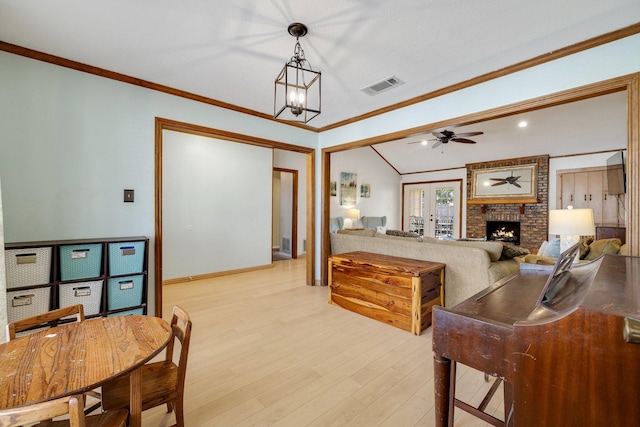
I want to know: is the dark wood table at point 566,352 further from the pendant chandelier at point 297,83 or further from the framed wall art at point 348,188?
the framed wall art at point 348,188

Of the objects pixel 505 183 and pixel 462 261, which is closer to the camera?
pixel 462 261

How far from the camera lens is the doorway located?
6.65 m

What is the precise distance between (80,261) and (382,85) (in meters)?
3.30

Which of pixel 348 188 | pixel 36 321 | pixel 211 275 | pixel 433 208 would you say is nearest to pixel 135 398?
pixel 36 321

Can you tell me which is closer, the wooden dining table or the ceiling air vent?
the wooden dining table

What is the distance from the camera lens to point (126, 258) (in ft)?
8.32

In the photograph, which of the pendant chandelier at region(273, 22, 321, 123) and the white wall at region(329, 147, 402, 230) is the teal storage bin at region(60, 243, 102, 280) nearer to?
the pendant chandelier at region(273, 22, 321, 123)

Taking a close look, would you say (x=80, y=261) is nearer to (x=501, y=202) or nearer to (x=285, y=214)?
(x=285, y=214)

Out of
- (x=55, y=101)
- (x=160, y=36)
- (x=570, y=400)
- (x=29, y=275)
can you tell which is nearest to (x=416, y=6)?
(x=160, y=36)

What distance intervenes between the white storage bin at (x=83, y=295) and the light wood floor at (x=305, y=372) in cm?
89

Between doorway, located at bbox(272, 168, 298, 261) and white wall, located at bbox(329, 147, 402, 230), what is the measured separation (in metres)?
1.19

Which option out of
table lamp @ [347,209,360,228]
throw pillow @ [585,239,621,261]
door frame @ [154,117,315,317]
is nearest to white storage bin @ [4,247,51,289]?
door frame @ [154,117,315,317]

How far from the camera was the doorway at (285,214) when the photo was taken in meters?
A: 6.65

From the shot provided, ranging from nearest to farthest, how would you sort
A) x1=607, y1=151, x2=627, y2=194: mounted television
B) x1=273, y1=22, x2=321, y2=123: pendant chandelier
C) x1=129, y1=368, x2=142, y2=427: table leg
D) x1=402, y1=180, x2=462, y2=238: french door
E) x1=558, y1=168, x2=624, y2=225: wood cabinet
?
x1=129, y1=368, x2=142, y2=427: table leg, x1=273, y1=22, x2=321, y2=123: pendant chandelier, x1=607, y1=151, x2=627, y2=194: mounted television, x1=558, y1=168, x2=624, y2=225: wood cabinet, x1=402, y1=180, x2=462, y2=238: french door
